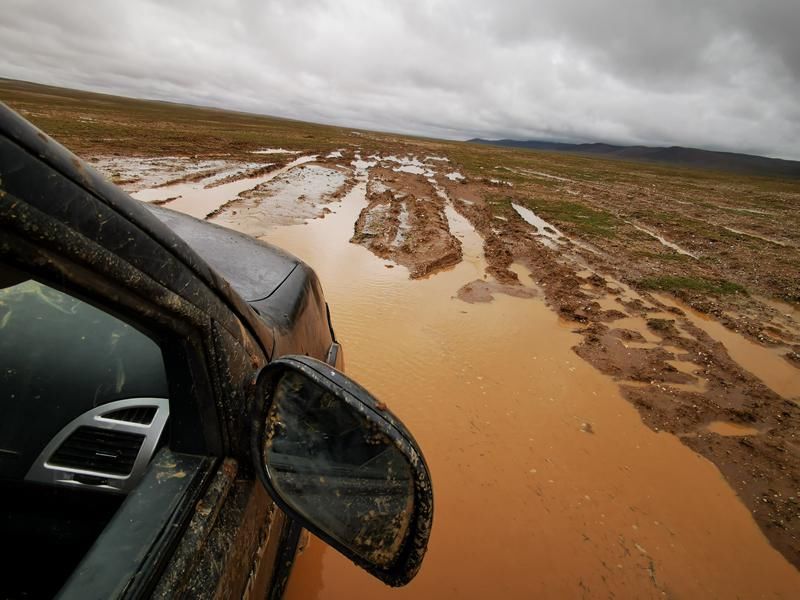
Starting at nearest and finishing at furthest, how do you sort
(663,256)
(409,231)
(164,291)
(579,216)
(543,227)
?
(164,291)
(409,231)
(663,256)
(543,227)
(579,216)

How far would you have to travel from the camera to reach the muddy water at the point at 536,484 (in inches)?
116

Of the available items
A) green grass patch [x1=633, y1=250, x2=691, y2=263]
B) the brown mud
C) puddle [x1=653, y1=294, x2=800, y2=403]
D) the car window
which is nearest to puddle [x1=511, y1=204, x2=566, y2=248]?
green grass patch [x1=633, y1=250, x2=691, y2=263]

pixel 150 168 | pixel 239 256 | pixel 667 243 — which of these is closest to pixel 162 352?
pixel 239 256

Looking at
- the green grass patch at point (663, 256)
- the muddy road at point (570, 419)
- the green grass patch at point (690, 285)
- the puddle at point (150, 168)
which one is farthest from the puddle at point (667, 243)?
the puddle at point (150, 168)

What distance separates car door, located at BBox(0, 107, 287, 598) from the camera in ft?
1.93

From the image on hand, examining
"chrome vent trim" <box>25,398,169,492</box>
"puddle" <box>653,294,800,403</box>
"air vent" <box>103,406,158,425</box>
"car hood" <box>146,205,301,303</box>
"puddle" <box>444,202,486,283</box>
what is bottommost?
"puddle" <box>653,294,800,403</box>

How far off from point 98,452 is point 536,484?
362 cm

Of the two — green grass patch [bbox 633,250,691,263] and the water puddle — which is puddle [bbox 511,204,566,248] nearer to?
green grass patch [bbox 633,250,691,263]

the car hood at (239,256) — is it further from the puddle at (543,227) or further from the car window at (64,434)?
the puddle at (543,227)

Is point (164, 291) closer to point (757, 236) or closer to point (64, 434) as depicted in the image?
point (64, 434)

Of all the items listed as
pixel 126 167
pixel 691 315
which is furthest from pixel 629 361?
pixel 126 167

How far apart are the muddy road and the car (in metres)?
2.24

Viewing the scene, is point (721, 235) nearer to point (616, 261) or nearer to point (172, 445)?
point (616, 261)

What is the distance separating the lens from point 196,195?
543 inches
